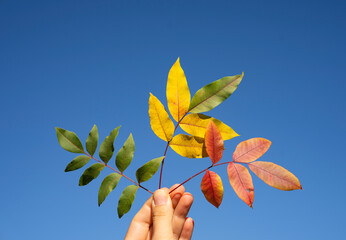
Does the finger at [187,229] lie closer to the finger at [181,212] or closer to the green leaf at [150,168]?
the finger at [181,212]

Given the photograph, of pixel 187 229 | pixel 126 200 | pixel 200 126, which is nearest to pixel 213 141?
pixel 200 126

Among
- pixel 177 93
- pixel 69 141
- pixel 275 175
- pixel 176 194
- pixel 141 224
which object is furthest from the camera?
pixel 141 224

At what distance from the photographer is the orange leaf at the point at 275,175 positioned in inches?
49.2

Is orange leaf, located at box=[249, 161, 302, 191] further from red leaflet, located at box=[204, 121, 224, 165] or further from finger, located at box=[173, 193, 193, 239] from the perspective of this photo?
finger, located at box=[173, 193, 193, 239]

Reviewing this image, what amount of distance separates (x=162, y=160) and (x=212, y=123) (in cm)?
36

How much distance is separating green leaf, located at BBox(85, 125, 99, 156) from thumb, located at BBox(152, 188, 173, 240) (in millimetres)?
467

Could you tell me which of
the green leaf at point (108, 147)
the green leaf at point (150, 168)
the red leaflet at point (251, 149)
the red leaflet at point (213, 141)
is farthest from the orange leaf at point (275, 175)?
the green leaf at point (108, 147)

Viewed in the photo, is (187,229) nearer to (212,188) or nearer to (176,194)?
(176,194)

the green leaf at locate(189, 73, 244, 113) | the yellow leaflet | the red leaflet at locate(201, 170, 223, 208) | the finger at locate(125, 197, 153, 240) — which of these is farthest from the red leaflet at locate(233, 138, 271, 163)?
the finger at locate(125, 197, 153, 240)

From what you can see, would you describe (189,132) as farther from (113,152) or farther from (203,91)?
(113,152)

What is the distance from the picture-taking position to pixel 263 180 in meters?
1.30

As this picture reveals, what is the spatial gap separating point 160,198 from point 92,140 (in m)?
0.54

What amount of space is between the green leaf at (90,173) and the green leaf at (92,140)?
0.10m

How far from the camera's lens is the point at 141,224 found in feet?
5.87
